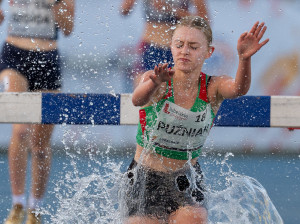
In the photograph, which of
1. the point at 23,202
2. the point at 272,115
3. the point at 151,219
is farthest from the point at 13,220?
the point at 272,115

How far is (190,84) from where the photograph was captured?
2225 mm

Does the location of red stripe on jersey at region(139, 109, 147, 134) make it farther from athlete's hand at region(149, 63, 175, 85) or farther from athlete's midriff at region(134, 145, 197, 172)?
athlete's hand at region(149, 63, 175, 85)

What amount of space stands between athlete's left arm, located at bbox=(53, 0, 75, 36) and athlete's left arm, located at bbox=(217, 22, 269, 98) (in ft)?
3.61

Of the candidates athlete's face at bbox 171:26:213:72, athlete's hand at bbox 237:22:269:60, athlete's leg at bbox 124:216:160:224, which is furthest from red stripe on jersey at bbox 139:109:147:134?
athlete's hand at bbox 237:22:269:60

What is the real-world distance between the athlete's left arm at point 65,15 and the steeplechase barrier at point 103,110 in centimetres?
54

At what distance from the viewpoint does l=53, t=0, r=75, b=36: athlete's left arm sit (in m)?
2.91

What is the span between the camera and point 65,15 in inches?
115

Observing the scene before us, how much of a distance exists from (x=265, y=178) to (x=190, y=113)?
233cm

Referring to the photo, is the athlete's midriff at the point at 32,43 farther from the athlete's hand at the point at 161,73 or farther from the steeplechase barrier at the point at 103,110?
the athlete's hand at the point at 161,73

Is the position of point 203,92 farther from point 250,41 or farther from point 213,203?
point 213,203

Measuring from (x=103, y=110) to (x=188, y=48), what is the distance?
615 millimetres

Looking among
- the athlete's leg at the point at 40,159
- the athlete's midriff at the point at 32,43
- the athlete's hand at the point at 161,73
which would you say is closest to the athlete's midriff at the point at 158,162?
the athlete's hand at the point at 161,73

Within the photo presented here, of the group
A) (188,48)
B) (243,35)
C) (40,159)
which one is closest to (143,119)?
(188,48)

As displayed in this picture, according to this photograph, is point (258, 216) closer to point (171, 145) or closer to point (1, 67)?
point (171, 145)
